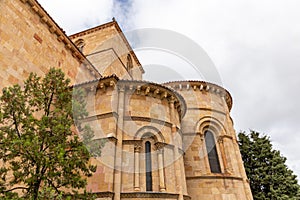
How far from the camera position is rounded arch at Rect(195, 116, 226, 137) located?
13.7 meters

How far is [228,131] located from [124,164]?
8563 millimetres

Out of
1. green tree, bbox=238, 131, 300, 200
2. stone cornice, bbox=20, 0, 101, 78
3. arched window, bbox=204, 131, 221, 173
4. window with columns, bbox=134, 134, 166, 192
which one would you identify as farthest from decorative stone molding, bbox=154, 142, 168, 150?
green tree, bbox=238, 131, 300, 200

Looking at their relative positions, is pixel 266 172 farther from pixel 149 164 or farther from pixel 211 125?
pixel 149 164

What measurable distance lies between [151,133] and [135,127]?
72 cm

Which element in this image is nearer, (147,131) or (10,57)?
(10,57)

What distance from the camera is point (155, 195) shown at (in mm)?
7750

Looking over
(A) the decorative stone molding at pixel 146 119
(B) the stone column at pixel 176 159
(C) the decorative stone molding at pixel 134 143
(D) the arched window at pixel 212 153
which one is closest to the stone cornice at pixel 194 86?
(D) the arched window at pixel 212 153

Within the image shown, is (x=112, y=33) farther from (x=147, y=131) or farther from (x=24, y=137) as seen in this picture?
(x=24, y=137)

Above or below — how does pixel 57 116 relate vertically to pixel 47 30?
below

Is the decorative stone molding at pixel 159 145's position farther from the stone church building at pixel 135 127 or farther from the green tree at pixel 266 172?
the green tree at pixel 266 172

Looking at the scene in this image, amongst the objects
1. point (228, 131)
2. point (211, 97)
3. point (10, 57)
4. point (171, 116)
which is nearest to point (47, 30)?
point (10, 57)

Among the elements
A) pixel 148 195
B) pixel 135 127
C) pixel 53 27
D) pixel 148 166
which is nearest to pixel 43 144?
pixel 148 195

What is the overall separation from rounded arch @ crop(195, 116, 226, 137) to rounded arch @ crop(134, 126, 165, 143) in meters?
4.98

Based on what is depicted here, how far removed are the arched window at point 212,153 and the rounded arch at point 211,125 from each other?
1.03ft
